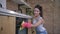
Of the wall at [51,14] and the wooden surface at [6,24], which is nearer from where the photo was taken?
the wooden surface at [6,24]

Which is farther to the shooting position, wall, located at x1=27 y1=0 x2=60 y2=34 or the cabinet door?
wall, located at x1=27 y1=0 x2=60 y2=34

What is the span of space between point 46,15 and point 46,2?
0.51 meters

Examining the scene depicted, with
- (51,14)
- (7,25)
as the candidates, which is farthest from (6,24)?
(51,14)

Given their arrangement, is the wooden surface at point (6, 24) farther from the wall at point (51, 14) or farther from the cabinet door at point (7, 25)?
the wall at point (51, 14)

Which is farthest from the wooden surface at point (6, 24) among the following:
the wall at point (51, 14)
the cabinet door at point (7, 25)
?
the wall at point (51, 14)

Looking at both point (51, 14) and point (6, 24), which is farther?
point (51, 14)

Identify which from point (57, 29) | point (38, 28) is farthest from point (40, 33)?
point (57, 29)

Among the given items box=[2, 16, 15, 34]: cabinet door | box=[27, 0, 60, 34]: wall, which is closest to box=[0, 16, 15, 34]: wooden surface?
box=[2, 16, 15, 34]: cabinet door

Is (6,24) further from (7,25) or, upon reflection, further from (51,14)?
(51,14)

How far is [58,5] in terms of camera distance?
16.6 ft

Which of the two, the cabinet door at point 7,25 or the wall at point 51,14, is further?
the wall at point 51,14

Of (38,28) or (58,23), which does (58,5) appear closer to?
(58,23)

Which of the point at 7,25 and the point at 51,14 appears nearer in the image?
the point at 7,25

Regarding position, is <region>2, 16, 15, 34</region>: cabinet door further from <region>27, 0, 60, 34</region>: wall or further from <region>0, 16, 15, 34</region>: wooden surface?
<region>27, 0, 60, 34</region>: wall
